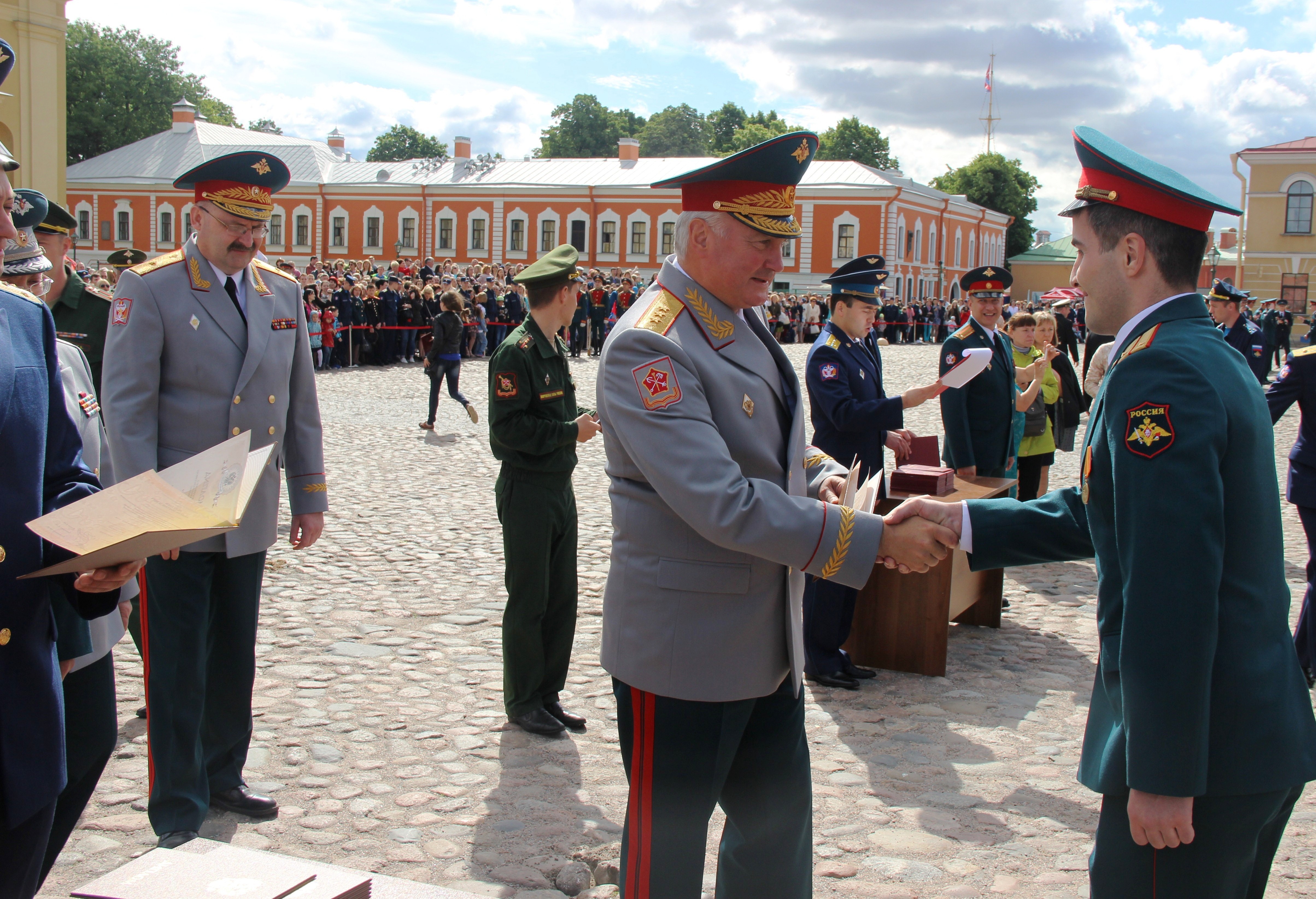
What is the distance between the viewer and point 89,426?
3.23 metres

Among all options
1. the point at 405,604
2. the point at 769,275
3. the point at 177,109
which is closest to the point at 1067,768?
the point at 769,275

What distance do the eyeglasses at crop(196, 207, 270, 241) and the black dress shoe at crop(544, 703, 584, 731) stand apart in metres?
2.33

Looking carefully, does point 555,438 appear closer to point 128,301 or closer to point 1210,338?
point 128,301

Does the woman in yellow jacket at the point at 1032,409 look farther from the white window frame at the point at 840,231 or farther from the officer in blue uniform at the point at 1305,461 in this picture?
the white window frame at the point at 840,231

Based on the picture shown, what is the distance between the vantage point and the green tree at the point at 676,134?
9594 centimetres

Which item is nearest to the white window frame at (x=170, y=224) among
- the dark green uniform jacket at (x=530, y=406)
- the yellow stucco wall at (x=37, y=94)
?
the yellow stucco wall at (x=37, y=94)

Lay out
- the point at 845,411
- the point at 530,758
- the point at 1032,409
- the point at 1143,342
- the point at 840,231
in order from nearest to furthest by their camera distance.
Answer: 1. the point at 1143,342
2. the point at 530,758
3. the point at 845,411
4. the point at 1032,409
5. the point at 840,231

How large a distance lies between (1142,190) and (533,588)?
3193 millimetres

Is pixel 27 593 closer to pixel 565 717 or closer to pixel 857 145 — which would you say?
pixel 565 717

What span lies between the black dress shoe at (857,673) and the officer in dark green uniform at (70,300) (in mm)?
4025

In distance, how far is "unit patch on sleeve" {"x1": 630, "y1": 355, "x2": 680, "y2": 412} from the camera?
8.10 feet

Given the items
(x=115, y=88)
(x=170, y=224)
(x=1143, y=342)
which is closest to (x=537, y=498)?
(x=1143, y=342)

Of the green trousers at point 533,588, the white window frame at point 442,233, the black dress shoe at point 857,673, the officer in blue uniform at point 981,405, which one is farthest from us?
the white window frame at point 442,233

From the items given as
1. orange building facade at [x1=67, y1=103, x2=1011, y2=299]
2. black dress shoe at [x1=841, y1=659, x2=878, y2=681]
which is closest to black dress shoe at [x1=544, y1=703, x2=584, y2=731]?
black dress shoe at [x1=841, y1=659, x2=878, y2=681]
